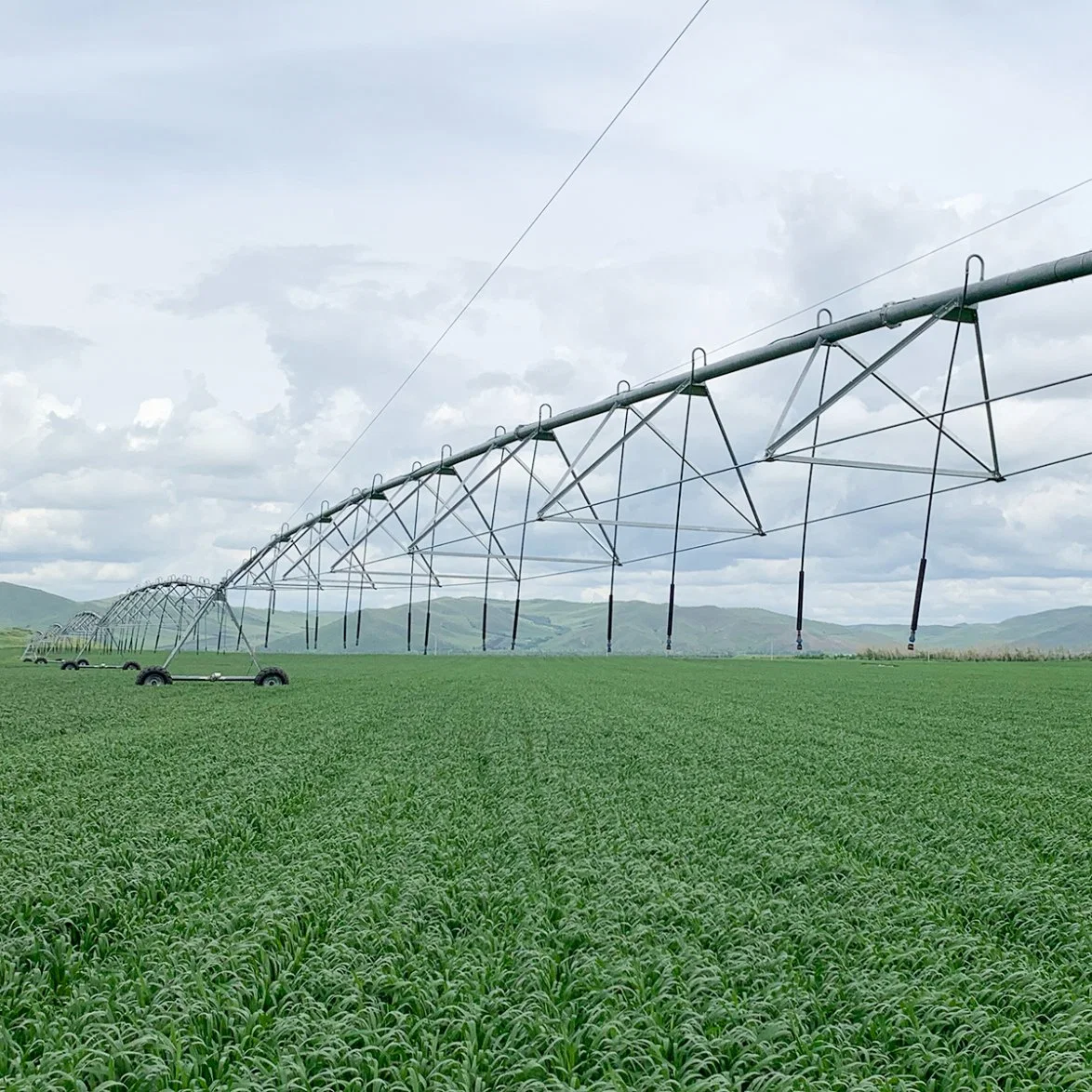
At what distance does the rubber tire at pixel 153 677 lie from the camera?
1505 inches

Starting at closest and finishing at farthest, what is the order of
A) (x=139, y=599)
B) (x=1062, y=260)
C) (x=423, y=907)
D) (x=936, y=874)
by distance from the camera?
(x=423, y=907), (x=936, y=874), (x=1062, y=260), (x=139, y=599)

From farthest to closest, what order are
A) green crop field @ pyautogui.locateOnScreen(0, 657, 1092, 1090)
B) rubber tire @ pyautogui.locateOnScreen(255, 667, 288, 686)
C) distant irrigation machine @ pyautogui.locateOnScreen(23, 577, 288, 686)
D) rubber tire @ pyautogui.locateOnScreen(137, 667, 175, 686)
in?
distant irrigation machine @ pyautogui.locateOnScreen(23, 577, 288, 686) < rubber tire @ pyautogui.locateOnScreen(255, 667, 288, 686) < rubber tire @ pyautogui.locateOnScreen(137, 667, 175, 686) < green crop field @ pyautogui.locateOnScreen(0, 657, 1092, 1090)

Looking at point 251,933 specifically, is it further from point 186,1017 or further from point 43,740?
point 43,740

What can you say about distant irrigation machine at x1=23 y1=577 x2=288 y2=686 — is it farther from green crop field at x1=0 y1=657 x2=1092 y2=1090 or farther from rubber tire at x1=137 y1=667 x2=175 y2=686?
green crop field at x1=0 y1=657 x2=1092 y2=1090

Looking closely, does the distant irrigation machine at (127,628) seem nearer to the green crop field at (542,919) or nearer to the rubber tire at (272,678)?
the rubber tire at (272,678)

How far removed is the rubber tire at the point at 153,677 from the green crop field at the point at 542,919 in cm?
2091

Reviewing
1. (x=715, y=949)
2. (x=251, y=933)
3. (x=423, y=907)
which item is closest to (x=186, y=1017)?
(x=251, y=933)

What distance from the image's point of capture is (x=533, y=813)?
1225cm

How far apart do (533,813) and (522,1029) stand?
6.50 m

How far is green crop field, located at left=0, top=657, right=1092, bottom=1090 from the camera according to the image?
5.55m

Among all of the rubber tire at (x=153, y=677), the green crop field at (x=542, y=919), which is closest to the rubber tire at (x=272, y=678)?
the rubber tire at (x=153, y=677)

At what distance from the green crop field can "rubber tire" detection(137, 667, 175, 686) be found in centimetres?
2091

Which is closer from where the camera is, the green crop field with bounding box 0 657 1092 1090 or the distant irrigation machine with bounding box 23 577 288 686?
→ the green crop field with bounding box 0 657 1092 1090

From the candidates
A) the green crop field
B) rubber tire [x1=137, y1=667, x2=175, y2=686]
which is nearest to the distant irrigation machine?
rubber tire [x1=137, y1=667, x2=175, y2=686]
